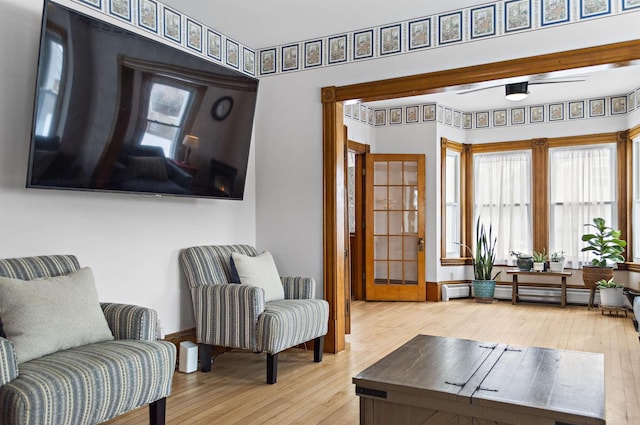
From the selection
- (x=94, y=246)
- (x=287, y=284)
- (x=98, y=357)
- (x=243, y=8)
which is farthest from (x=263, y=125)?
(x=98, y=357)

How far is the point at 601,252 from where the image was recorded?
20.4ft

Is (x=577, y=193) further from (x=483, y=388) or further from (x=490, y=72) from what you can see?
(x=483, y=388)

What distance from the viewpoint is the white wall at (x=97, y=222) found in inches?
111

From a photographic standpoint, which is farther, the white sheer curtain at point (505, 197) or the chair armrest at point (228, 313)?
the white sheer curtain at point (505, 197)

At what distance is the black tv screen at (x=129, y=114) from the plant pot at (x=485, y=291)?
4.26m

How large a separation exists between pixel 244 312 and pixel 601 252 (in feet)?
15.8

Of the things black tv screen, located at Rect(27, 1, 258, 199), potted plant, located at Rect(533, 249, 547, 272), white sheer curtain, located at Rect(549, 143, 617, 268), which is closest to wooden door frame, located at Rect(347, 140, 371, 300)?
potted plant, located at Rect(533, 249, 547, 272)

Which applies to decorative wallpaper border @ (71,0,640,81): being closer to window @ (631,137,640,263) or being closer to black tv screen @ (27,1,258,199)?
black tv screen @ (27,1,258,199)

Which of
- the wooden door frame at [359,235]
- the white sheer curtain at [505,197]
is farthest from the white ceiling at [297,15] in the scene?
the white sheer curtain at [505,197]

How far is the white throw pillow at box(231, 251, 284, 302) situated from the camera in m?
3.81

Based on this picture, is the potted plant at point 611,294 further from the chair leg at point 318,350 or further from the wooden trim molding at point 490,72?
the chair leg at point 318,350

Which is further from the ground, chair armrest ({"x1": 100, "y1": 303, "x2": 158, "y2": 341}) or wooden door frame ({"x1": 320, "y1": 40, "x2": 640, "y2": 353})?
wooden door frame ({"x1": 320, "y1": 40, "x2": 640, "y2": 353})

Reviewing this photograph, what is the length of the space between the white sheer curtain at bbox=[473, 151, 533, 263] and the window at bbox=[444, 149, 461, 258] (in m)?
0.28

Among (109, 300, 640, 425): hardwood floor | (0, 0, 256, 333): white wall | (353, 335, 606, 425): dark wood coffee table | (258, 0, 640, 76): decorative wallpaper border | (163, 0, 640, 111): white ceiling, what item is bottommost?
(109, 300, 640, 425): hardwood floor
